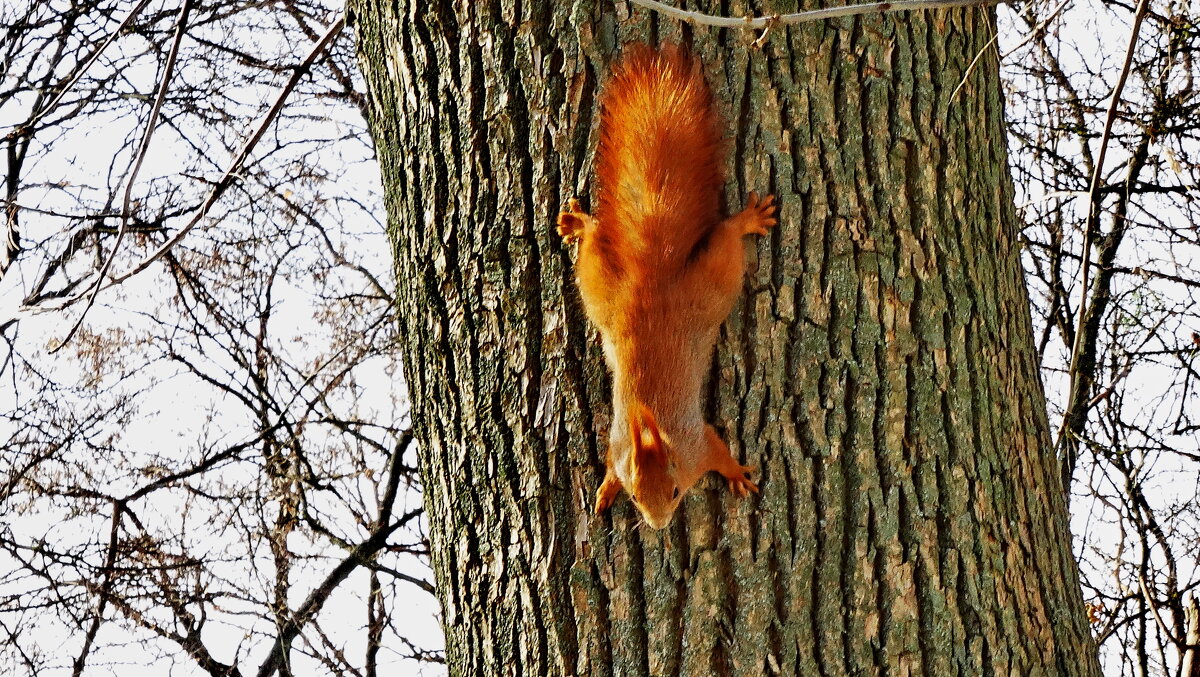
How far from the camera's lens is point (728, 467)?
160cm

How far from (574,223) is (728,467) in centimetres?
44

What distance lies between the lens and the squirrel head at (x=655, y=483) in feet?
5.27

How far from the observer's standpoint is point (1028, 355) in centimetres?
191

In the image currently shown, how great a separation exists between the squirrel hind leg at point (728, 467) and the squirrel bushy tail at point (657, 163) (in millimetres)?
285

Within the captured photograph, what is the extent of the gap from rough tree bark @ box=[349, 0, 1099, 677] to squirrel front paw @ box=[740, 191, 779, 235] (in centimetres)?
2

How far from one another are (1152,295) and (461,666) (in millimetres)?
3875

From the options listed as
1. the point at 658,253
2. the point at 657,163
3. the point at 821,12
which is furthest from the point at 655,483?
the point at 821,12

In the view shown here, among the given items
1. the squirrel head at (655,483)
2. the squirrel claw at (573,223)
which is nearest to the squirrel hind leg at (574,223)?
the squirrel claw at (573,223)

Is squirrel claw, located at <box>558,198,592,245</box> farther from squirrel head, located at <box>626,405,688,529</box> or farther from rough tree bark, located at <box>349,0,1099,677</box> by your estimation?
squirrel head, located at <box>626,405,688,529</box>

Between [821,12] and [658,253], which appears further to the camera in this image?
[658,253]

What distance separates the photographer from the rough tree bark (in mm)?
1629

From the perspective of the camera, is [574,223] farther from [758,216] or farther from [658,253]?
[758,216]

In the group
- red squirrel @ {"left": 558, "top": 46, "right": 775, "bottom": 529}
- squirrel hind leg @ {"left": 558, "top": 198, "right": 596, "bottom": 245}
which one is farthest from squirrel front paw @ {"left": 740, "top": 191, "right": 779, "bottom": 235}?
squirrel hind leg @ {"left": 558, "top": 198, "right": 596, "bottom": 245}

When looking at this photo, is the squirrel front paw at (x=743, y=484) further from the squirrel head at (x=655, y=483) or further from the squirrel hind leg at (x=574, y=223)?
the squirrel hind leg at (x=574, y=223)
